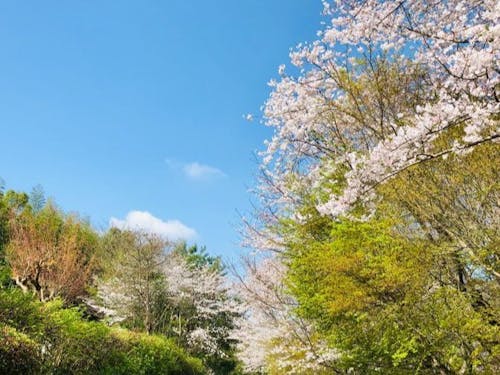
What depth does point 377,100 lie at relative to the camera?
7203 millimetres

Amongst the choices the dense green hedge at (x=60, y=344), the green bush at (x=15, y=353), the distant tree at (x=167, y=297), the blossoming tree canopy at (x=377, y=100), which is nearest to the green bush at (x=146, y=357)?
the dense green hedge at (x=60, y=344)

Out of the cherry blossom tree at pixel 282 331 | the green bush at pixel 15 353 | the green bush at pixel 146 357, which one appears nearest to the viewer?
the green bush at pixel 15 353

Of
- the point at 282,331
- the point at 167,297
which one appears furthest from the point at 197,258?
the point at 282,331

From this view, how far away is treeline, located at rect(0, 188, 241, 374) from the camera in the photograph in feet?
25.8

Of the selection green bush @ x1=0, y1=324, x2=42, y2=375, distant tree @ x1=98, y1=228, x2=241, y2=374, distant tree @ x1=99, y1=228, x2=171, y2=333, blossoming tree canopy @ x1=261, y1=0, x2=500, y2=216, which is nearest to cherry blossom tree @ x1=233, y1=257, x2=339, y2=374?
blossoming tree canopy @ x1=261, y1=0, x2=500, y2=216

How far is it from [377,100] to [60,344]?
7133 millimetres

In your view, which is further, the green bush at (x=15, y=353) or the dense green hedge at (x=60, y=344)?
the dense green hedge at (x=60, y=344)

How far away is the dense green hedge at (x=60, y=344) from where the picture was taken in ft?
20.8

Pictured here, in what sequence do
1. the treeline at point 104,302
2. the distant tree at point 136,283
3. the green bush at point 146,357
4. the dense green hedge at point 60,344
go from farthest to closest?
1. the distant tree at point 136,283
2. the green bush at point 146,357
3. the treeline at point 104,302
4. the dense green hedge at point 60,344

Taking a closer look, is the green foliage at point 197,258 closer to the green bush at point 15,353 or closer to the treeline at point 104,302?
the treeline at point 104,302

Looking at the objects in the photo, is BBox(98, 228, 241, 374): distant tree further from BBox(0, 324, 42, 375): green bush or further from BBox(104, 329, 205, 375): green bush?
BBox(0, 324, 42, 375): green bush

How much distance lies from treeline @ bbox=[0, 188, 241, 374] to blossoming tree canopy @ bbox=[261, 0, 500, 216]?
4962mm

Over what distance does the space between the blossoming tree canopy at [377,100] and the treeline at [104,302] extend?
496 cm

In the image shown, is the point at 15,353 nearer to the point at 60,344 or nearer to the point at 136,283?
the point at 60,344
